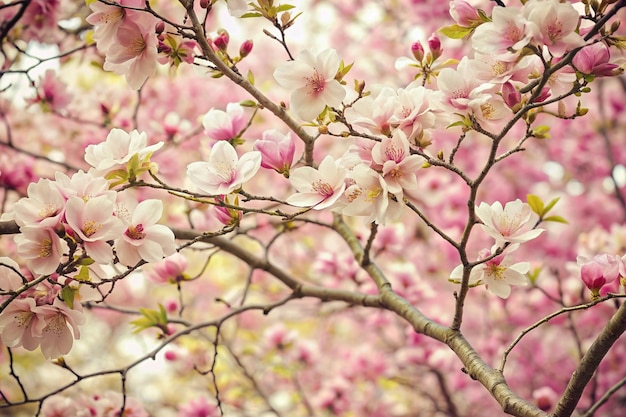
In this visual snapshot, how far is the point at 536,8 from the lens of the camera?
2.71ft

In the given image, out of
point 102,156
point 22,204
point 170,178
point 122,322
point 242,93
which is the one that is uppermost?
point 242,93

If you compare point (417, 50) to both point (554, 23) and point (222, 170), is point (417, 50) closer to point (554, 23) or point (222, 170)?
point (554, 23)

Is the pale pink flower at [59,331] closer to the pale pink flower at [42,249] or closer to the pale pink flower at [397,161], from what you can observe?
the pale pink flower at [42,249]

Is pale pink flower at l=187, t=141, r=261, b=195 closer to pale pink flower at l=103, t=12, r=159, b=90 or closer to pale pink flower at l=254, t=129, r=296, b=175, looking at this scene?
pale pink flower at l=254, t=129, r=296, b=175

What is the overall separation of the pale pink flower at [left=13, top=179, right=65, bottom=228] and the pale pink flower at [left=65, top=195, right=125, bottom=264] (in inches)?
1.3

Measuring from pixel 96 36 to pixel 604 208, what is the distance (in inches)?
126

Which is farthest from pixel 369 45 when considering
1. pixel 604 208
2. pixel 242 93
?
pixel 604 208

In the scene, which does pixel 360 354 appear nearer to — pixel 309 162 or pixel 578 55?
pixel 309 162

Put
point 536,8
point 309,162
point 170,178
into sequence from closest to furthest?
1. point 536,8
2. point 309,162
3. point 170,178

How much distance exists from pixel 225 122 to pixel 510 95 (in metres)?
0.59

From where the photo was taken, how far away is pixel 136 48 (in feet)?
3.59

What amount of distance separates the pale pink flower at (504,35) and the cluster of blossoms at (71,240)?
59cm

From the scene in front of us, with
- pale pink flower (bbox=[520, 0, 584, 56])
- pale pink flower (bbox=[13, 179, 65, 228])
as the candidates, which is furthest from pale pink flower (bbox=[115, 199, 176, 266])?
pale pink flower (bbox=[520, 0, 584, 56])

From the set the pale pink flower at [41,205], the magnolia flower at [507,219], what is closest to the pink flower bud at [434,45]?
the magnolia flower at [507,219]
